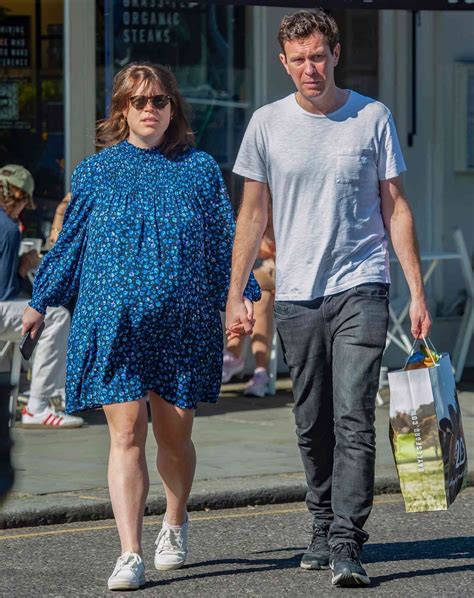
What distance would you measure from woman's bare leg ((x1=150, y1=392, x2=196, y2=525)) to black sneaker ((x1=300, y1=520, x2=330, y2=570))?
1.67 feet

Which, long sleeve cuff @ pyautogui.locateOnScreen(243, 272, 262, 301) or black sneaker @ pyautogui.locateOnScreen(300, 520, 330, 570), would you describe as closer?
long sleeve cuff @ pyautogui.locateOnScreen(243, 272, 262, 301)

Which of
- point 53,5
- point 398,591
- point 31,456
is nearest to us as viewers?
point 398,591

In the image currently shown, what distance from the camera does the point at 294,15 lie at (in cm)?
566

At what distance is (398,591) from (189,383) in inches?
42.6

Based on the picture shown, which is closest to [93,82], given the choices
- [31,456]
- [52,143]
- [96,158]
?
[52,143]

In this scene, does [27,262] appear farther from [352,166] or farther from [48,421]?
[352,166]

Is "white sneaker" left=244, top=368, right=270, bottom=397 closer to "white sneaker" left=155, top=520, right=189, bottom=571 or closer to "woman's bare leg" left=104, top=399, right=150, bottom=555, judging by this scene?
"white sneaker" left=155, top=520, right=189, bottom=571

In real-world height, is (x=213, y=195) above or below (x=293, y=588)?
above

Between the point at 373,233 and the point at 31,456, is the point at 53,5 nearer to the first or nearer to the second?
the point at 31,456

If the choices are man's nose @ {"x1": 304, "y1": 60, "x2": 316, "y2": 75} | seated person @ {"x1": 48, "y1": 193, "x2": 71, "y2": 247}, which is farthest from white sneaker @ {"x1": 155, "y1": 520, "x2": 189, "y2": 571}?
seated person @ {"x1": 48, "y1": 193, "x2": 71, "y2": 247}

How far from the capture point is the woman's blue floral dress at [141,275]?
18.1 feet

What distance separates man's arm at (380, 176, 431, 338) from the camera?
566 centimetres

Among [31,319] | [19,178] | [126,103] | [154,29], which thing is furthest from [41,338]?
[126,103]

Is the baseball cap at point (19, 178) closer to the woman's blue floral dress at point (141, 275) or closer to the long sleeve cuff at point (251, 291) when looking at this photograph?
the woman's blue floral dress at point (141, 275)
